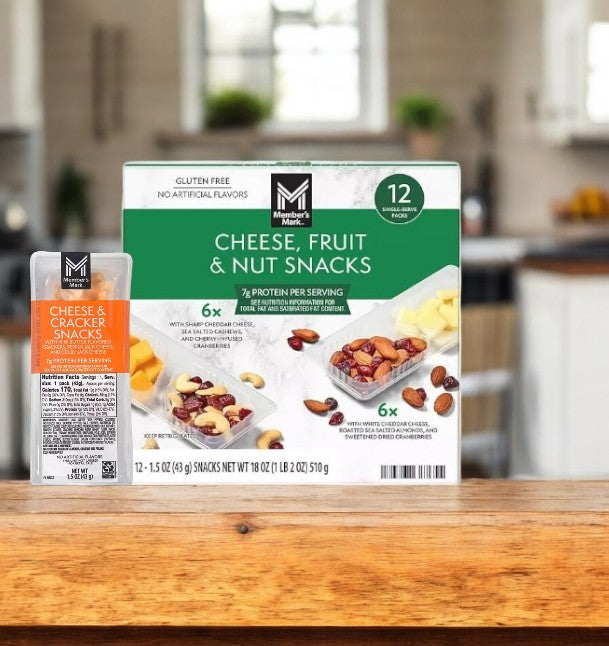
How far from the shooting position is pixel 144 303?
3.01 ft

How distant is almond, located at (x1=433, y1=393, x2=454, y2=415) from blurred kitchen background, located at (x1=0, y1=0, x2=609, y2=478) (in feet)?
14.4

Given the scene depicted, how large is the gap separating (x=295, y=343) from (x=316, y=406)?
0.19 feet

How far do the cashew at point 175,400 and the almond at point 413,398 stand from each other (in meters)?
0.19

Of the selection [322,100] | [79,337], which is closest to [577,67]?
[322,100]

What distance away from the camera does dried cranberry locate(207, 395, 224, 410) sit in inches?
36.0

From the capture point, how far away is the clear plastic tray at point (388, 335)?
3.00 ft

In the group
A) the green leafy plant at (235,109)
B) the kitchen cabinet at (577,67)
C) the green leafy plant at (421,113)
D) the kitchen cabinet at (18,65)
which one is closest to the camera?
the kitchen cabinet at (18,65)

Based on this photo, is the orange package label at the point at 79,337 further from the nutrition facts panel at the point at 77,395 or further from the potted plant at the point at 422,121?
the potted plant at the point at 422,121

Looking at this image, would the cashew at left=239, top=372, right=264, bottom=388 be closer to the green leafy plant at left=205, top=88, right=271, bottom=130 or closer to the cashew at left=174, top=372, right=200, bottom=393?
the cashew at left=174, top=372, right=200, bottom=393

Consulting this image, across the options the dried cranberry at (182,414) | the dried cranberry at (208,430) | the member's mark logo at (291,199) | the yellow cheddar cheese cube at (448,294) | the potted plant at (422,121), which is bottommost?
the dried cranberry at (208,430)

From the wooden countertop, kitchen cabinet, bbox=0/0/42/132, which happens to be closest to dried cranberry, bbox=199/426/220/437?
the wooden countertop

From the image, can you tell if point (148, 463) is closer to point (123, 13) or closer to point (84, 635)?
point (84, 635)

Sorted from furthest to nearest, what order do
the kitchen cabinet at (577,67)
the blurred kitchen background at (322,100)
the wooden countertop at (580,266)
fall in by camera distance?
the blurred kitchen background at (322,100)
the kitchen cabinet at (577,67)
the wooden countertop at (580,266)

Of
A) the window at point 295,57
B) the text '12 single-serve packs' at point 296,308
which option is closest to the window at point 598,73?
the window at point 295,57
